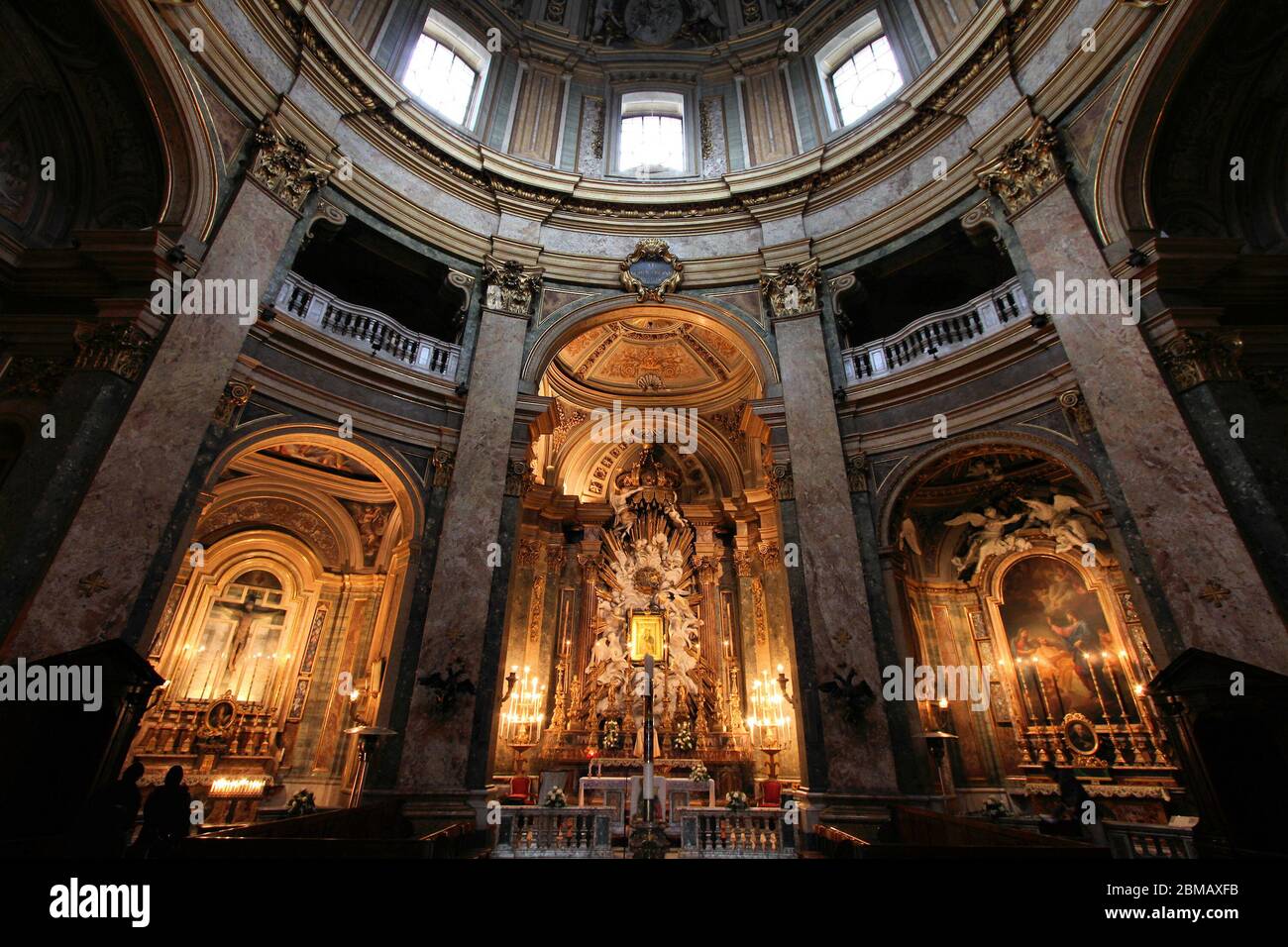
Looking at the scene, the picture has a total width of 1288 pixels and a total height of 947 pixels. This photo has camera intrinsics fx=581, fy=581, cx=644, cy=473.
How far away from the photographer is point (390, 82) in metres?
10.6

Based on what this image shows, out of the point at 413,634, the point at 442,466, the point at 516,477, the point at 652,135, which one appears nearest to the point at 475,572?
the point at 413,634

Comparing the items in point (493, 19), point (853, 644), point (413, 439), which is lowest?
point (853, 644)

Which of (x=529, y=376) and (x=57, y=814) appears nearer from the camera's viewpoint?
(x=57, y=814)

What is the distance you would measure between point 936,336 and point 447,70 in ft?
38.5

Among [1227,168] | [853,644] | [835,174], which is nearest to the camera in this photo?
[1227,168]

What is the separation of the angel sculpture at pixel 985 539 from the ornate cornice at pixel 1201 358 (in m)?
4.62

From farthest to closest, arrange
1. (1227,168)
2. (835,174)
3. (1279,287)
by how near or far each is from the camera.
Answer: (835,174) → (1227,168) → (1279,287)

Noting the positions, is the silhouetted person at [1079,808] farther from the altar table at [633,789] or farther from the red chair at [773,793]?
the altar table at [633,789]

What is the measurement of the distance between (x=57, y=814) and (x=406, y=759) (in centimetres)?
339

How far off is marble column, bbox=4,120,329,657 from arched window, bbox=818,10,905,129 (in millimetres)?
10912

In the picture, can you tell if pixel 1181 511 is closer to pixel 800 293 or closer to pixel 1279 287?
pixel 1279 287

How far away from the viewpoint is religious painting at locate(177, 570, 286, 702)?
11.5 metres

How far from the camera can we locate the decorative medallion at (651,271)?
11.7 metres

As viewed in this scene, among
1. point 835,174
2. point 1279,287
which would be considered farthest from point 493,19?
point 1279,287
